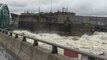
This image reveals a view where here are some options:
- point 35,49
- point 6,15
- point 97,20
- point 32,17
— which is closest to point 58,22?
point 32,17

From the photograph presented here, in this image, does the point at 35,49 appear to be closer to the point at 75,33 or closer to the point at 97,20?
the point at 75,33

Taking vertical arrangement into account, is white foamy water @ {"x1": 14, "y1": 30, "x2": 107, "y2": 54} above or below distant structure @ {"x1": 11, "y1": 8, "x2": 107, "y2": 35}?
below

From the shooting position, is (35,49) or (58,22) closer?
(35,49)

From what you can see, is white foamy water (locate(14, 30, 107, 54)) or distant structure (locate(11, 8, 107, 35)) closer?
white foamy water (locate(14, 30, 107, 54))

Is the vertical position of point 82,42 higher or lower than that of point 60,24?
lower

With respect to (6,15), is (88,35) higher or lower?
lower

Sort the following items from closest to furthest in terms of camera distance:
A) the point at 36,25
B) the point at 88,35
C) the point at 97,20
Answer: the point at 88,35
the point at 36,25
the point at 97,20

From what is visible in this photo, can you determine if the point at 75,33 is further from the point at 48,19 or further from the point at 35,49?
the point at 35,49

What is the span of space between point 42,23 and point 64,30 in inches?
366

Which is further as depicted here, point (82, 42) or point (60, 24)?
point (60, 24)

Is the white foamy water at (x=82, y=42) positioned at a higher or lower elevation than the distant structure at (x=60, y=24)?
lower

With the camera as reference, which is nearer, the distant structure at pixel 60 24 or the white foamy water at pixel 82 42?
the white foamy water at pixel 82 42

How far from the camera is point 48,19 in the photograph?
106m

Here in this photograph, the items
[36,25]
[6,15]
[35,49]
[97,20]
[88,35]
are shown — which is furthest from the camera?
[97,20]
